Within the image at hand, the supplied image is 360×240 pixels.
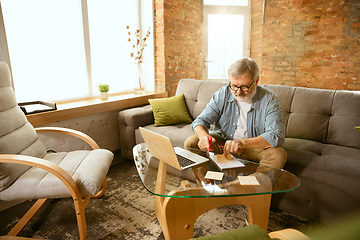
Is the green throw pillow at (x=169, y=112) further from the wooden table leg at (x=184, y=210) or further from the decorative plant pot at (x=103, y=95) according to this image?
the wooden table leg at (x=184, y=210)

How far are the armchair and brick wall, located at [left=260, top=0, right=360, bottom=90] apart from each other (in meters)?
3.83

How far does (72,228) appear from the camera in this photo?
1.76 meters

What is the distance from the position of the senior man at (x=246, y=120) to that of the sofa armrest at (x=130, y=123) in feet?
3.23

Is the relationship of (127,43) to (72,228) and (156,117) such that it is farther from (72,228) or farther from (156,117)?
(72,228)

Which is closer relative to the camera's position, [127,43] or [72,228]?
[72,228]

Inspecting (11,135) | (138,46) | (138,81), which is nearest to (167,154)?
(11,135)

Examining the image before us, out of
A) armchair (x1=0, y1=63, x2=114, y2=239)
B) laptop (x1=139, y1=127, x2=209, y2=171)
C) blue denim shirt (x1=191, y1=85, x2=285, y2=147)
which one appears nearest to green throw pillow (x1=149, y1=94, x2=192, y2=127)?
blue denim shirt (x1=191, y1=85, x2=285, y2=147)

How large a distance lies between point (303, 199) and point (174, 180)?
1.06 m

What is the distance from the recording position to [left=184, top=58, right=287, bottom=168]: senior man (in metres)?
1.77

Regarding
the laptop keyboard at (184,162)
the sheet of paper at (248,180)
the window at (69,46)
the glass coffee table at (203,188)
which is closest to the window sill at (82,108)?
the window at (69,46)

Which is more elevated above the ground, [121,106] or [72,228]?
[121,106]

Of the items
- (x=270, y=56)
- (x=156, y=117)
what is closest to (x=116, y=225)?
(x=156, y=117)

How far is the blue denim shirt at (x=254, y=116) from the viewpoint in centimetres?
182

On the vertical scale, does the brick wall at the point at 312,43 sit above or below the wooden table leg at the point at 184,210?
above
